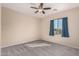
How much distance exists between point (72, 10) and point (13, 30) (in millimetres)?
3080

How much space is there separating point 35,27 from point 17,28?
1.56 meters

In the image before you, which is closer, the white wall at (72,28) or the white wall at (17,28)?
the white wall at (72,28)

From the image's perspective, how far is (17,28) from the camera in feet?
15.4

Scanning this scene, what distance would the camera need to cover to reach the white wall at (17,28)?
4055mm

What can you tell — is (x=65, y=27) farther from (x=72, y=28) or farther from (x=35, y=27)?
(x=35, y=27)

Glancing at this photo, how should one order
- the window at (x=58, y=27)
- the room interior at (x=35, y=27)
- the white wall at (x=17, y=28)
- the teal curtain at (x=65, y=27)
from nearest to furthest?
the room interior at (x=35, y=27), the white wall at (x=17, y=28), the teal curtain at (x=65, y=27), the window at (x=58, y=27)

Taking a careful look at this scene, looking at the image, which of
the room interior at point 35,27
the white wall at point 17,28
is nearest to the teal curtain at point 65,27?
the room interior at point 35,27

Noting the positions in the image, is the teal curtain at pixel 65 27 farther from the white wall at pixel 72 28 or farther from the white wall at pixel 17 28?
the white wall at pixel 17 28

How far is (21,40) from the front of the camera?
4.92 meters

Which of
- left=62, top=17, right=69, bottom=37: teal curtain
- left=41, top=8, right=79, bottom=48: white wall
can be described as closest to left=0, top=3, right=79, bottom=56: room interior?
left=41, top=8, right=79, bottom=48: white wall

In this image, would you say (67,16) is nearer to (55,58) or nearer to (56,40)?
(56,40)

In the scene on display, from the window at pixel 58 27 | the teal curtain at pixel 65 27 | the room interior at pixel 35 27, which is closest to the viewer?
the room interior at pixel 35 27

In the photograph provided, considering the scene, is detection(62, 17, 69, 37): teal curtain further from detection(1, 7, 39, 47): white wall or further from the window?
detection(1, 7, 39, 47): white wall

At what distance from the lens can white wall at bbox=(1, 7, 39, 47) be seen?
405cm
